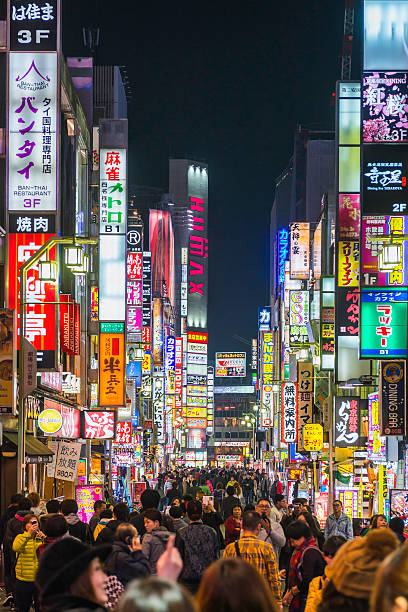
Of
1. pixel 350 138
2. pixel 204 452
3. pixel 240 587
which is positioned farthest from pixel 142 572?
pixel 204 452

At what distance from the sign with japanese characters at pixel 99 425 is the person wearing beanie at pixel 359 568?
26.9m

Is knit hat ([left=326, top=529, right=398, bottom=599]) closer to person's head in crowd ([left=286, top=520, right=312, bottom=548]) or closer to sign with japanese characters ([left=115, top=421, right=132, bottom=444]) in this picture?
person's head in crowd ([left=286, top=520, right=312, bottom=548])

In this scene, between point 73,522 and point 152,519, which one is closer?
point 152,519

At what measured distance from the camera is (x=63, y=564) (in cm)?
620

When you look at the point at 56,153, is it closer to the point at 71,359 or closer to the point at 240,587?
the point at 71,359

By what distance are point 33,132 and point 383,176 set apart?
7.90m

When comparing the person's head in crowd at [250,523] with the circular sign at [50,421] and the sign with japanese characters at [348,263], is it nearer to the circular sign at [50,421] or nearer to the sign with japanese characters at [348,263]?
the circular sign at [50,421]

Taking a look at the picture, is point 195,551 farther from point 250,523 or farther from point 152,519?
point 250,523

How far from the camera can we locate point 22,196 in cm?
2652

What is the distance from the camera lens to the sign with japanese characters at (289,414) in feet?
177

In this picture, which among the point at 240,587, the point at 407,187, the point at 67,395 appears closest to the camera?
the point at 240,587

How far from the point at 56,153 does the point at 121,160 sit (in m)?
10.4

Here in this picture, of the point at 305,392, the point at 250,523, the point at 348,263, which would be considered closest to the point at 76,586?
the point at 250,523

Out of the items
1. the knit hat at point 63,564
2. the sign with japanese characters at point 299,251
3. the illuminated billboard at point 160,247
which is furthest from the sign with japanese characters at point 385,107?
the illuminated billboard at point 160,247
